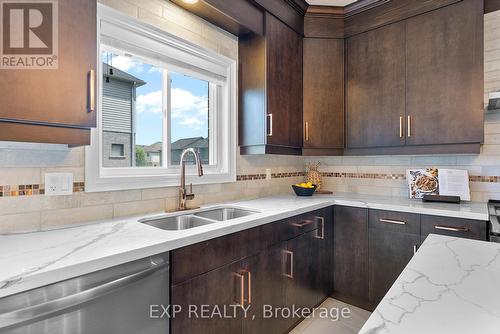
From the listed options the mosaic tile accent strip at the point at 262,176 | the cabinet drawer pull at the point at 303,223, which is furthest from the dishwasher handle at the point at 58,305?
the mosaic tile accent strip at the point at 262,176

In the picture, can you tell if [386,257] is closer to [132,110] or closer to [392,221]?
[392,221]

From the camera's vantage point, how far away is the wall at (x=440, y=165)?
2.17m

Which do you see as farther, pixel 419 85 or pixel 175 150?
pixel 419 85

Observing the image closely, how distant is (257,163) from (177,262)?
1.49 meters

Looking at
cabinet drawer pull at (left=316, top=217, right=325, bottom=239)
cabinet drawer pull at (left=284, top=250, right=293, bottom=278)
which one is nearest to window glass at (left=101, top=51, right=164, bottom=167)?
cabinet drawer pull at (left=284, top=250, right=293, bottom=278)

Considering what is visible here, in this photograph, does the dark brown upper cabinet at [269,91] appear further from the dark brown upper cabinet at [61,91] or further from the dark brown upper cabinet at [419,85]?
the dark brown upper cabinet at [61,91]

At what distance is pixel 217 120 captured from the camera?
7.54 feet

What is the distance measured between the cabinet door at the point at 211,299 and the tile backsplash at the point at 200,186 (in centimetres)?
66

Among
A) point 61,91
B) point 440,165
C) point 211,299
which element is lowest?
point 211,299

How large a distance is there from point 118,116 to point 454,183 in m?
2.62

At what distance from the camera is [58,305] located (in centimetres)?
85

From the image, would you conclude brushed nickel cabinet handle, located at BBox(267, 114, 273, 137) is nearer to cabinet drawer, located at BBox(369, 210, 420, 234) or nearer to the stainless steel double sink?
the stainless steel double sink

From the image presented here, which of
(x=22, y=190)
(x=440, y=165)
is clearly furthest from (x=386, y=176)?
(x=22, y=190)

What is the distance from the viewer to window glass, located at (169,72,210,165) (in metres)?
2.02
